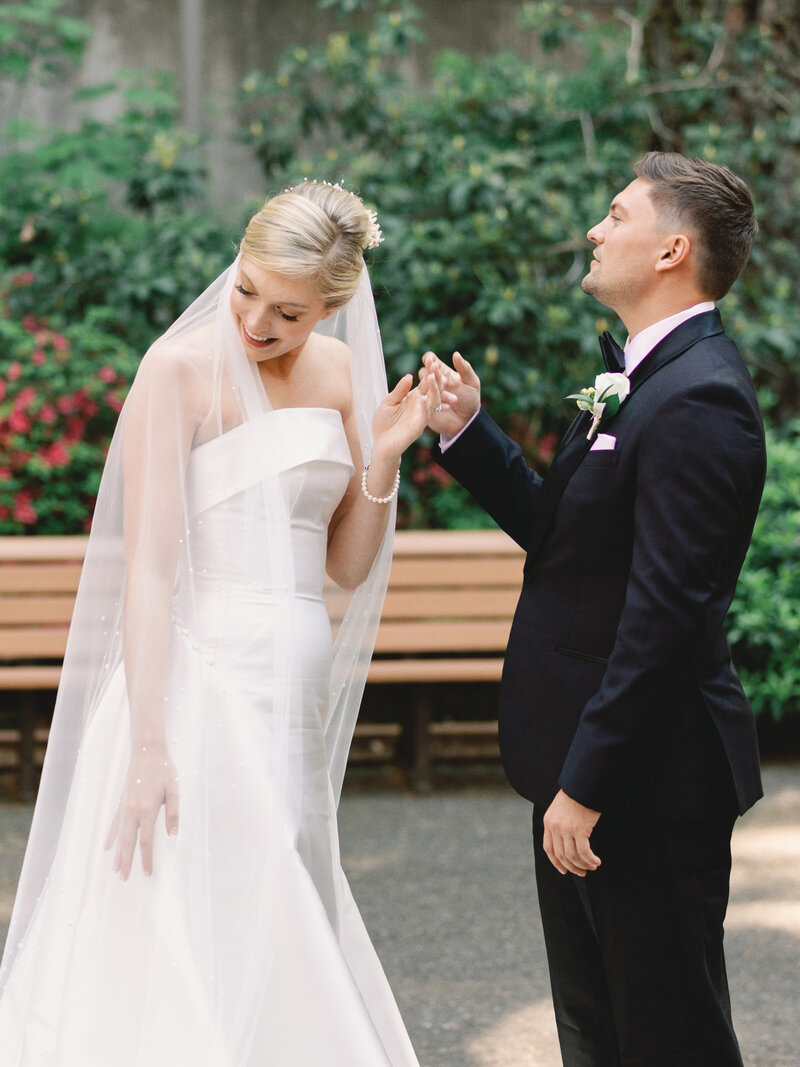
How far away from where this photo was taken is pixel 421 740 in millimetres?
5293

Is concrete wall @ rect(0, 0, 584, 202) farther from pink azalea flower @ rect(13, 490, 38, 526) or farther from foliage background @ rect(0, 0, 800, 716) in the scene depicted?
pink azalea flower @ rect(13, 490, 38, 526)

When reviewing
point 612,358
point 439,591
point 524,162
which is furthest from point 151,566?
point 524,162

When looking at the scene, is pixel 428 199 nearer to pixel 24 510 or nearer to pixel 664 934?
pixel 24 510

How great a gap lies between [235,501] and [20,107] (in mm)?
5811

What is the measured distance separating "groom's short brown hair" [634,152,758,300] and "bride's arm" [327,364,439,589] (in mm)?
617

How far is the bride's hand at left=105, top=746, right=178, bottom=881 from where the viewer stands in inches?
91.2

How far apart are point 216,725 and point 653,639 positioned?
89cm

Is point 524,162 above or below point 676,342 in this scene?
above

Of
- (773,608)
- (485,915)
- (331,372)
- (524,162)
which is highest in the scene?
(524,162)

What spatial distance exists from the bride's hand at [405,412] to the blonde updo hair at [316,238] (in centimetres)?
24

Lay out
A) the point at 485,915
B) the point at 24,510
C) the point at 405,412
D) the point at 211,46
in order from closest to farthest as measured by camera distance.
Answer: the point at 405,412, the point at 485,915, the point at 24,510, the point at 211,46

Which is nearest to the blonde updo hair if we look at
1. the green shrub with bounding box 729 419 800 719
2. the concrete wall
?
the green shrub with bounding box 729 419 800 719

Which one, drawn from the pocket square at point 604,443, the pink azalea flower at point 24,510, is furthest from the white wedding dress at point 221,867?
the pink azalea flower at point 24,510

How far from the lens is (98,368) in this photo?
5996mm
